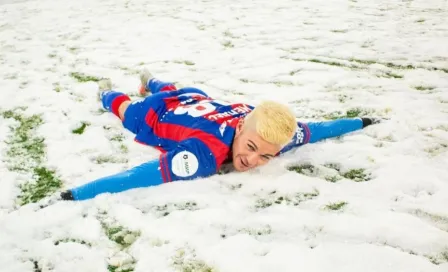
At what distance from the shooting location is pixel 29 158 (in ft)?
11.0

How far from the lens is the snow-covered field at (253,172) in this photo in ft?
7.40

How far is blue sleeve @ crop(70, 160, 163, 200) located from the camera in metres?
2.71

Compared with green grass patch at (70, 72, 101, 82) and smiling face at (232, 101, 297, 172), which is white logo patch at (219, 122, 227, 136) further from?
green grass patch at (70, 72, 101, 82)

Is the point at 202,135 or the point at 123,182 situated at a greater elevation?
the point at 202,135

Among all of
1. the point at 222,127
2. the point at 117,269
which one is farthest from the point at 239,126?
the point at 117,269

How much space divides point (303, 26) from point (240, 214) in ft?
Answer: 16.7

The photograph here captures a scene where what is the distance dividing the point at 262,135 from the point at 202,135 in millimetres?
446

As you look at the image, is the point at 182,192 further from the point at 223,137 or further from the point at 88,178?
the point at 88,178

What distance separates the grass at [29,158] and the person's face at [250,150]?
1.21 meters

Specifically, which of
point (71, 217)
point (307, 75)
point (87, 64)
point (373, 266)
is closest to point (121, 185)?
point (71, 217)

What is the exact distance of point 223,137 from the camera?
3014mm

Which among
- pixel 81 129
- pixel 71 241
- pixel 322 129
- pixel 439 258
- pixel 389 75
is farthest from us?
pixel 389 75

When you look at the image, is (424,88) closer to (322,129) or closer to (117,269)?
(322,129)

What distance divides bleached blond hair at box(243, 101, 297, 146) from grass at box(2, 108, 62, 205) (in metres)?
1.40
